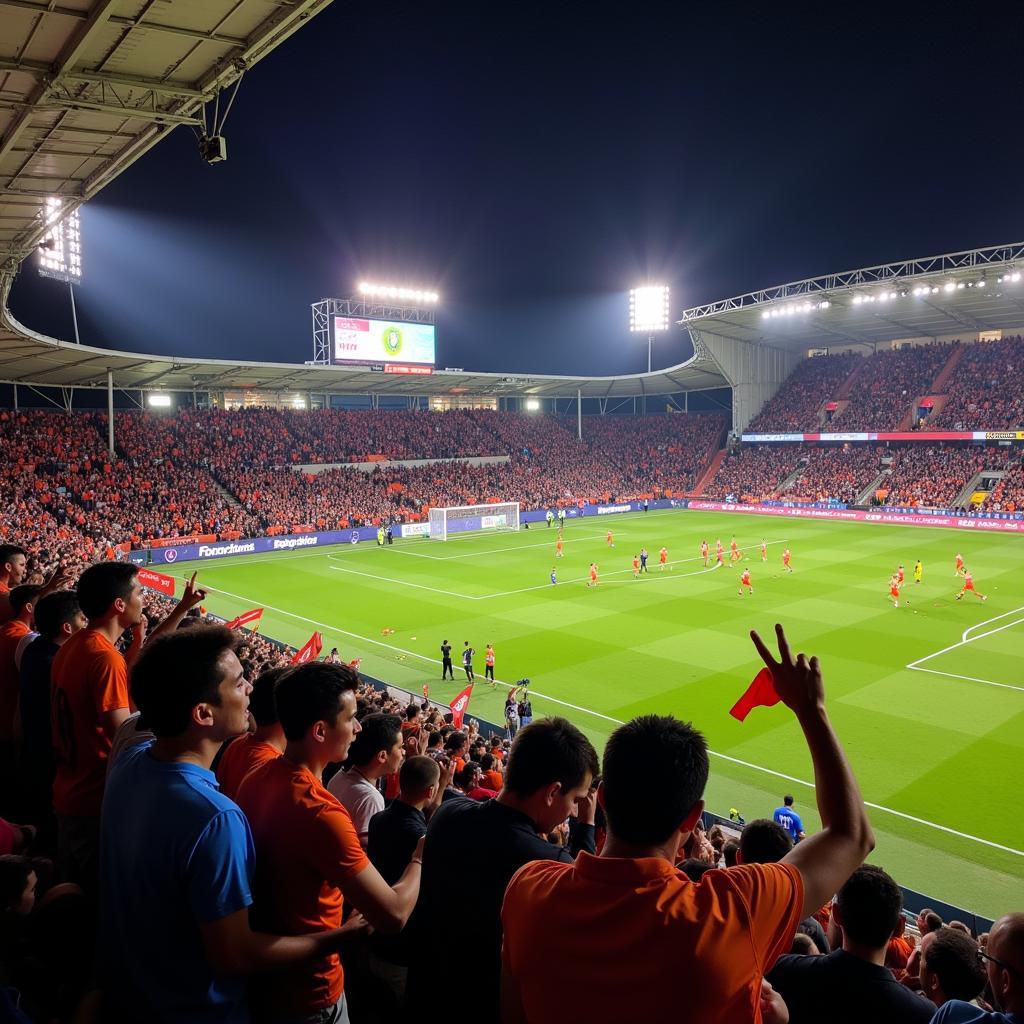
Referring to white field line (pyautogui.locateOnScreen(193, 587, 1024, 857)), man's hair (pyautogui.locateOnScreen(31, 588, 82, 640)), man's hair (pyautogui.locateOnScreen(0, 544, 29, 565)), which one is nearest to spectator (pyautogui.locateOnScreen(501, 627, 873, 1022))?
man's hair (pyautogui.locateOnScreen(31, 588, 82, 640))

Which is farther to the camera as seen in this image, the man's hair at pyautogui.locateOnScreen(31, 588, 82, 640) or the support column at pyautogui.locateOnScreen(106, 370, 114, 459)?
the support column at pyautogui.locateOnScreen(106, 370, 114, 459)

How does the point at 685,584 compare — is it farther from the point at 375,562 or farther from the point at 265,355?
the point at 265,355

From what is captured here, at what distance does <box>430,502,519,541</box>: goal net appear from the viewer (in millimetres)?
50013

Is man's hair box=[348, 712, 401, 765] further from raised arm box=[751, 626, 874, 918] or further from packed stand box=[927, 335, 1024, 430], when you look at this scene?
packed stand box=[927, 335, 1024, 430]

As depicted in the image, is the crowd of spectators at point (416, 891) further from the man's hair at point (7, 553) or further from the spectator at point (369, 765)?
the man's hair at point (7, 553)

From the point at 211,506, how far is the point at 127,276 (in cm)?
2205

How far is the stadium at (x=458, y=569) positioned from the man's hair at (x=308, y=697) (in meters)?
0.02

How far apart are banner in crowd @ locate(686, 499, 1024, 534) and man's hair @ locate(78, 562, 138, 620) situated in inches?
2159

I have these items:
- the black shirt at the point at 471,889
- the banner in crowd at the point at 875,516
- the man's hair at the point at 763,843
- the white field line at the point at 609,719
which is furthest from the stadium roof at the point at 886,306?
the black shirt at the point at 471,889

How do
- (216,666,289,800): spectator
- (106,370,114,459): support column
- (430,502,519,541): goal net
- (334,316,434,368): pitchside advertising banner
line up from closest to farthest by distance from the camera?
(216,666,289,800): spectator, (106,370,114,459): support column, (430,502,519,541): goal net, (334,316,434,368): pitchside advertising banner

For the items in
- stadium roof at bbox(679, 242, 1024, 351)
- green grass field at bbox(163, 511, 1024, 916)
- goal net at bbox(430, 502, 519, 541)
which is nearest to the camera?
green grass field at bbox(163, 511, 1024, 916)

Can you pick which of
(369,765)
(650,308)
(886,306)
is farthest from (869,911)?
(650,308)

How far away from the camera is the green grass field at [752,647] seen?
13.9 m

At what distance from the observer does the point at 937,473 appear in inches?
2308
